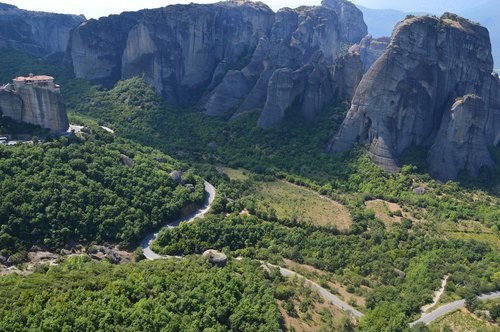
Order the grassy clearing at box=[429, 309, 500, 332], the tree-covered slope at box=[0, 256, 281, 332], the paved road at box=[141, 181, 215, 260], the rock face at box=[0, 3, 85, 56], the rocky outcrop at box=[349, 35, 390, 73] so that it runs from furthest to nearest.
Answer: the rocky outcrop at box=[349, 35, 390, 73] < the rock face at box=[0, 3, 85, 56] < the paved road at box=[141, 181, 215, 260] < the grassy clearing at box=[429, 309, 500, 332] < the tree-covered slope at box=[0, 256, 281, 332]

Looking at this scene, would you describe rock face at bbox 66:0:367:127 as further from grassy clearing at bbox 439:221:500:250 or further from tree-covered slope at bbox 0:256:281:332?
tree-covered slope at bbox 0:256:281:332

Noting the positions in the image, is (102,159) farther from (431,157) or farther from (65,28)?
(65,28)

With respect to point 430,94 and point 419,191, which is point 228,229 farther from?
point 430,94

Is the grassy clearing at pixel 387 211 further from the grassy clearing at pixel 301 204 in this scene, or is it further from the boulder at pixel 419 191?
the grassy clearing at pixel 301 204

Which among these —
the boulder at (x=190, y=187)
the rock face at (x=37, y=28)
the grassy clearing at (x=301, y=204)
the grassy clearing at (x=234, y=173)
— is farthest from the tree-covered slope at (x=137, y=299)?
the rock face at (x=37, y=28)

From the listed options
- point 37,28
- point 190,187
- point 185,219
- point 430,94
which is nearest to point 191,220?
point 185,219

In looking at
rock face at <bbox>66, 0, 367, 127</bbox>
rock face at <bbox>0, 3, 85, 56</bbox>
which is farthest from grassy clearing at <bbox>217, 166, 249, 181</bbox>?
rock face at <bbox>0, 3, 85, 56</bbox>

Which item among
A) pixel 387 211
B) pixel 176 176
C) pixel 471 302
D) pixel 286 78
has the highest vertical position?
pixel 286 78
